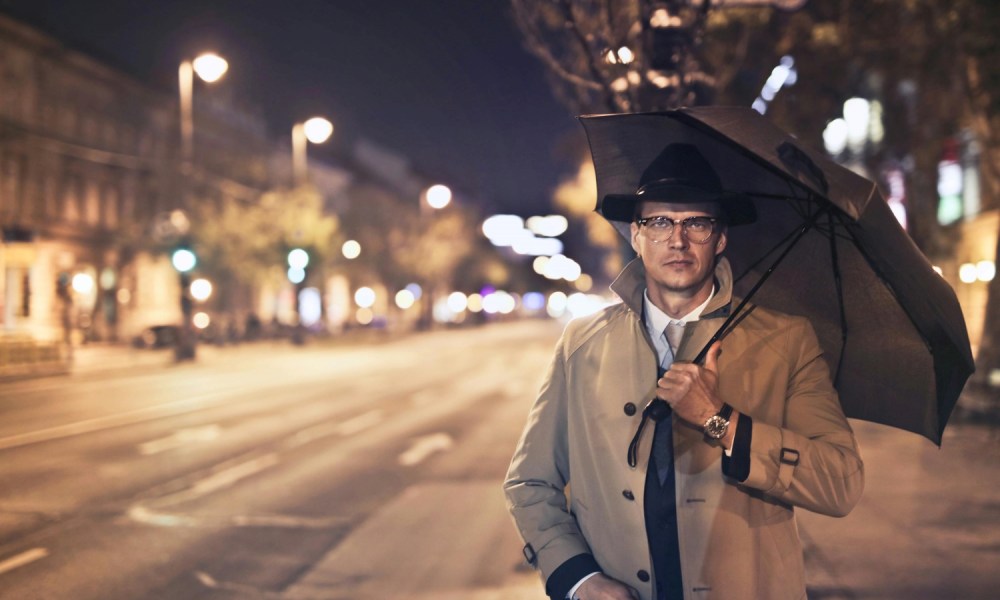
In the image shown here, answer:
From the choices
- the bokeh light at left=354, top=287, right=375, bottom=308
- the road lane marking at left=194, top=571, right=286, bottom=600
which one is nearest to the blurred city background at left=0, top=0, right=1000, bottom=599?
the road lane marking at left=194, top=571, right=286, bottom=600

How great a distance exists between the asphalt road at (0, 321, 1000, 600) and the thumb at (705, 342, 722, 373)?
3874 millimetres

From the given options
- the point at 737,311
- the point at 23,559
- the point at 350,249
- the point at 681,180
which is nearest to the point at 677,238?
the point at 681,180

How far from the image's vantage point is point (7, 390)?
2047 cm

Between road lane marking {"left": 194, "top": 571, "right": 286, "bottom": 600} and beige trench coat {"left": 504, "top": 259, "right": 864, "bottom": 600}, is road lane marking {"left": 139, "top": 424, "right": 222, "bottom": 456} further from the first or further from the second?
beige trench coat {"left": 504, "top": 259, "right": 864, "bottom": 600}

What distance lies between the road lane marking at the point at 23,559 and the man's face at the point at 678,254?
19.2 feet

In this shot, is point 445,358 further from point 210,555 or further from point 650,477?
point 650,477

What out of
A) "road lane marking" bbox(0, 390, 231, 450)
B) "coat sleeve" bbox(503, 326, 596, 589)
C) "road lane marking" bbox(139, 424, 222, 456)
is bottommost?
"road lane marking" bbox(139, 424, 222, 456)

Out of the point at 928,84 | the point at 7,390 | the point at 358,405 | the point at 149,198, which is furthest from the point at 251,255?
the point at 928,84

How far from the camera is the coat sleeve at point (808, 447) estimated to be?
225cm

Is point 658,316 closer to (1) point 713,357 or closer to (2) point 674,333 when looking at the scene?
(2) point 674,333

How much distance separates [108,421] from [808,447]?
50.0 ft

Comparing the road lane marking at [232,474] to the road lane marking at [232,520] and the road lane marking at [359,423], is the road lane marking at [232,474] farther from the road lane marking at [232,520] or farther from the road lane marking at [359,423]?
the road lane marking at [359,423]

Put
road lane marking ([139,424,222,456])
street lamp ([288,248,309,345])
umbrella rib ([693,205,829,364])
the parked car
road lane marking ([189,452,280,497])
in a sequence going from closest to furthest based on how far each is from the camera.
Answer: umbrella rib ([693,205,829,364])
road lane marking ([189,452,280,497])
road lane marking ([139,424,222,456])
street lamp ([288,248,309,345])
the parked car

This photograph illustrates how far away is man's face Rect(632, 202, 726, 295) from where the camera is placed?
2.55 meters
